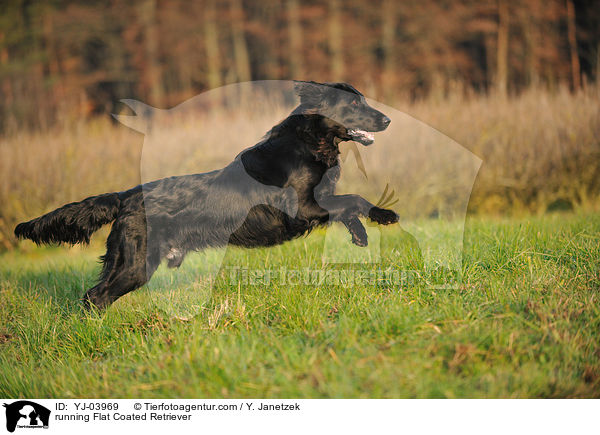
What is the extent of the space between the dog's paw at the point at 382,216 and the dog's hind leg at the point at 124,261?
1.71m

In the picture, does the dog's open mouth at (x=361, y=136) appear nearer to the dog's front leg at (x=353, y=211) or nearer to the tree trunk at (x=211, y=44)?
the dog's front leg at (x=353, y=211)

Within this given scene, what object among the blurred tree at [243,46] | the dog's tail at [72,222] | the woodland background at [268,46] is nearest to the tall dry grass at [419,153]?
the dog's tail at [72,222]

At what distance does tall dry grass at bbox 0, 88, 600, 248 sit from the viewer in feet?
21.1

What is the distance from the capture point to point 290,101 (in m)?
8.52

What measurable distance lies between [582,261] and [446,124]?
15.2ft

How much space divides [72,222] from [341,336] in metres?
2.14

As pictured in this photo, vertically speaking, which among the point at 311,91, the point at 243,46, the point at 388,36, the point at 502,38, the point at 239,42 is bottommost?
the point at 311,91

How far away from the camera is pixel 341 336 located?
2.39 m

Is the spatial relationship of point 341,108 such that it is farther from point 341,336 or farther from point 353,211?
point 341,336
